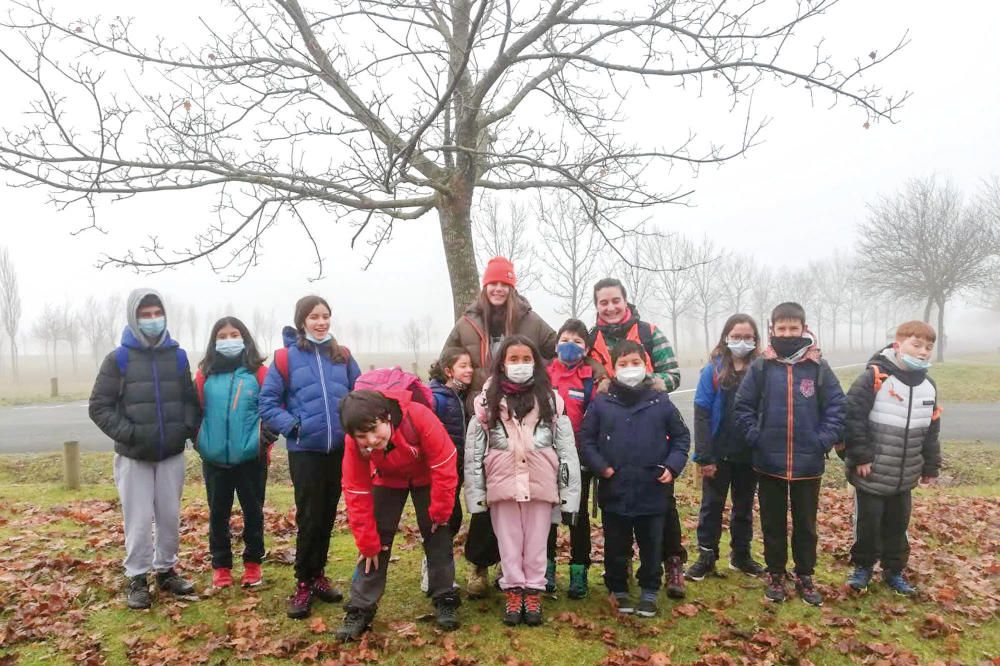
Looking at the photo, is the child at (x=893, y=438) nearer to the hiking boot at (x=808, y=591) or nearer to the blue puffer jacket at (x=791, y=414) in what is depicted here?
the blue puffer jacket at (x=791, y=414)

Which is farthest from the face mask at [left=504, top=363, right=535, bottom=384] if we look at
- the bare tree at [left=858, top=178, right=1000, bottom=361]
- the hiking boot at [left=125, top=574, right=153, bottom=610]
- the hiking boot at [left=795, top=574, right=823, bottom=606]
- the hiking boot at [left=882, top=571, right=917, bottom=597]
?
the bare tree at [left=858, top=178, right=1000, bottom=361]

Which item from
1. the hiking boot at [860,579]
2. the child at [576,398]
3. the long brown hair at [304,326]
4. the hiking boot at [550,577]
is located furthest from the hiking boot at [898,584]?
the long brown hair at [304,326]

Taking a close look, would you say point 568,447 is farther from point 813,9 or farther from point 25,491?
point 25,491

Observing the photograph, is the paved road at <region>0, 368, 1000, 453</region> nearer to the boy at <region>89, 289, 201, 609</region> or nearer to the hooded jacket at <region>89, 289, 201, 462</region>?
the boy at <region>89, 289, 201, 609</region>

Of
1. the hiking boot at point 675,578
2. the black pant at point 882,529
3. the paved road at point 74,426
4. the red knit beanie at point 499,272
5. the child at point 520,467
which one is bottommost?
the paved road at point 74,426

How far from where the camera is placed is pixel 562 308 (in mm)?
24969

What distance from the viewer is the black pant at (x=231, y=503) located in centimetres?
425

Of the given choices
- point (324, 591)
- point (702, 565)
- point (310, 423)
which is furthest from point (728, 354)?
point (324, 591)

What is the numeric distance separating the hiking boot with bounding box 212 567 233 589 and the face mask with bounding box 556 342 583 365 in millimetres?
2840

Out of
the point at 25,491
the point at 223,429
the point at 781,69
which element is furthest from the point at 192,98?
the point at 25,491

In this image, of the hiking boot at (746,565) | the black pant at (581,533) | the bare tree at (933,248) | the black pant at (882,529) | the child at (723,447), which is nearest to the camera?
the black pant at (581,533)

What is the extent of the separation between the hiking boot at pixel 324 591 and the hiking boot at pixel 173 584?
0.89 meters

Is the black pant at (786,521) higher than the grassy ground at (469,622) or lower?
higher

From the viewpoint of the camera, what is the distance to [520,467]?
12.4 feet
